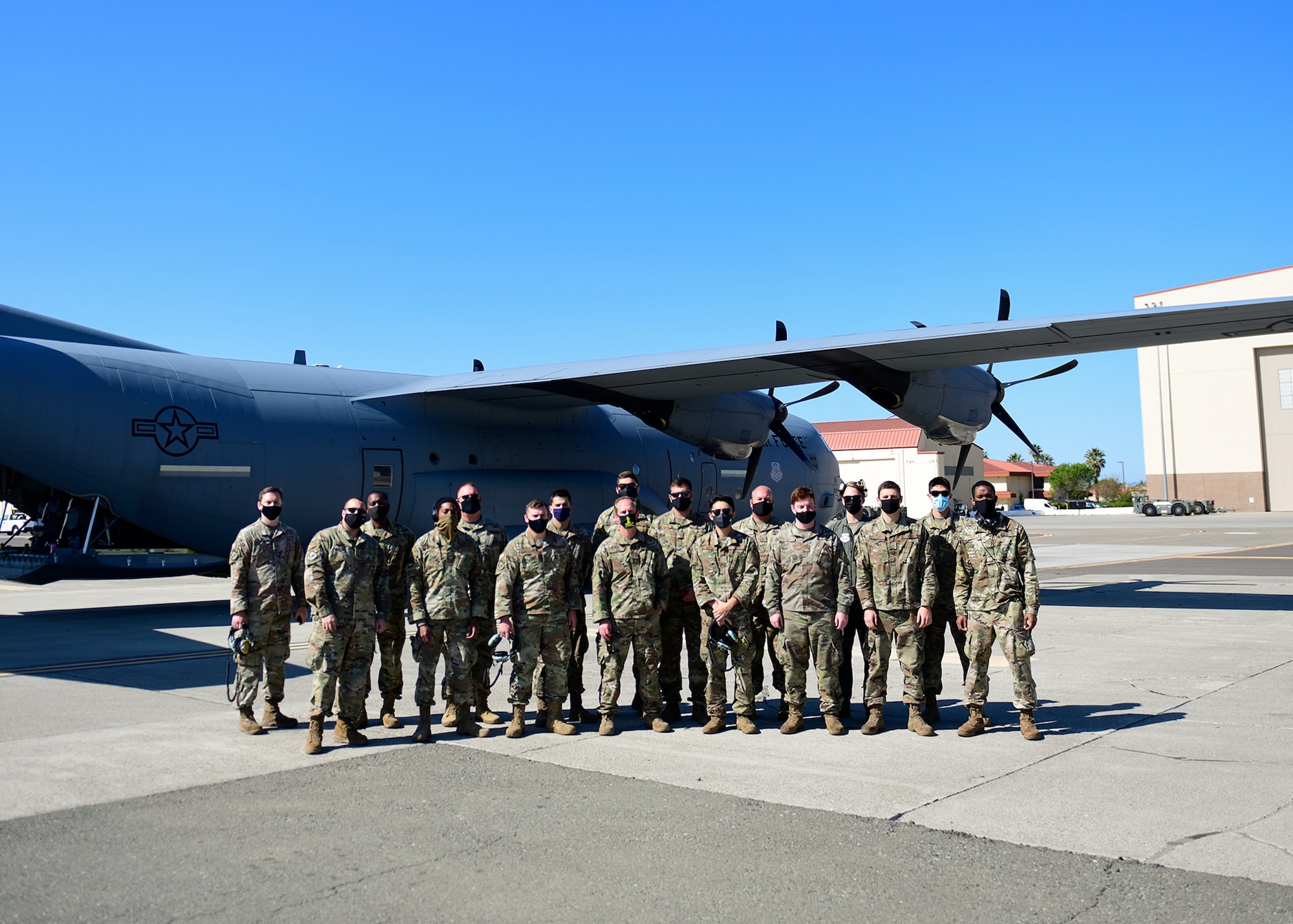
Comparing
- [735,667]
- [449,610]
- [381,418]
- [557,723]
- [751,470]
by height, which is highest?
[381,418]

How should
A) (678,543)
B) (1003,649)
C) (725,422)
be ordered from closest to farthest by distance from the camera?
1. (1003,649)
2. (678,543)
3. (725,422)

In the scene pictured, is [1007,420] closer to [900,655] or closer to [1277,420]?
[900,655]

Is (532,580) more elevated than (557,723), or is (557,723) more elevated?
(532,580)

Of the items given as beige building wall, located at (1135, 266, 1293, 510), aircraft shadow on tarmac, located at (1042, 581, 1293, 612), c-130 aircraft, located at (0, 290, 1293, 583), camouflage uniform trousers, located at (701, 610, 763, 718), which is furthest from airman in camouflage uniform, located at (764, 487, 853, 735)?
beige building wall, located at (1135, 266, 1293, 510)

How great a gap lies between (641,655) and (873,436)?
62.6 metres

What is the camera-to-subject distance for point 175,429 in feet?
45.3

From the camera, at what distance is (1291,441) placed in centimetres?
6844

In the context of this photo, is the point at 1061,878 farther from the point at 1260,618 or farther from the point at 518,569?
the point at 1260,618

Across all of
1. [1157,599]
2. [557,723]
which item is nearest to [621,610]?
[557,723]

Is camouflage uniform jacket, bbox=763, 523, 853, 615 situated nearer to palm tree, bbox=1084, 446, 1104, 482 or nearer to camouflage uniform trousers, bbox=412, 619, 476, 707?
camouflage uniform trousers, bbox=412, 619, 476, 707

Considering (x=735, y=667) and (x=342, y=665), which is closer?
(x=342, y=665)

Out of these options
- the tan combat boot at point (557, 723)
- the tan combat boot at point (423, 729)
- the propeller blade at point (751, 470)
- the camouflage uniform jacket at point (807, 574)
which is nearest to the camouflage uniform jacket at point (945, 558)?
the camouflage uniform jacket at point (807, 574)

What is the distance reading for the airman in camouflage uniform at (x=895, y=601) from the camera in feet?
24.8

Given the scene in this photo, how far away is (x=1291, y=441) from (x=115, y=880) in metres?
78.8
